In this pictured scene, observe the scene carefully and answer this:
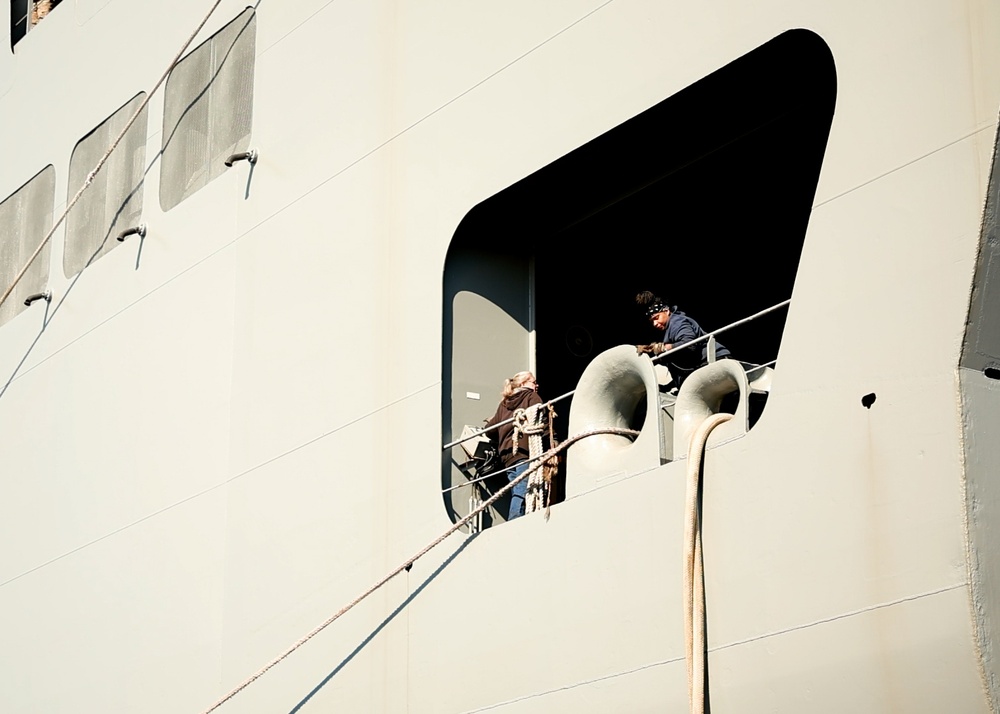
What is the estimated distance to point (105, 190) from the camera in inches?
363

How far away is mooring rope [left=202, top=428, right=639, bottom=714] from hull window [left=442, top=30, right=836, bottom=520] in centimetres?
32

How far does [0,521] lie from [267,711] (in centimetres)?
346

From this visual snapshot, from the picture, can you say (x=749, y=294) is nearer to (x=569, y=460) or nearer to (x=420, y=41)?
(x=420, y=41)

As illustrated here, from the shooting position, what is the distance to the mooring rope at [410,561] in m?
5.58

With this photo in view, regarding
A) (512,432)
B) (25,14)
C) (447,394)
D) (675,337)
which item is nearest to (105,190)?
(25,14)

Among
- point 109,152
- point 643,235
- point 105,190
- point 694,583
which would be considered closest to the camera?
point 694,583

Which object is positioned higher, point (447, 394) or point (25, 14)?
point (25, 14)

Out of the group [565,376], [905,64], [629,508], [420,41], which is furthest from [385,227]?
[905,64]

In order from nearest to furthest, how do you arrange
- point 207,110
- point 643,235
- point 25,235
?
point 643,235
point 207,110
point 25,235

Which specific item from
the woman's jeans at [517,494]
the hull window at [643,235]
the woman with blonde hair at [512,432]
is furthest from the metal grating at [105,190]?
the woman's jeans at [517,494]

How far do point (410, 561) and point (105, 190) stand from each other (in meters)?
4.37

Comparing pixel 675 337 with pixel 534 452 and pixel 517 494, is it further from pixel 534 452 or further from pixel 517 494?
pixel 517 494

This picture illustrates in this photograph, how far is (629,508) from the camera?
518 cm

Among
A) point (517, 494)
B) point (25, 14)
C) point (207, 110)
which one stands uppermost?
point (25, 14)
